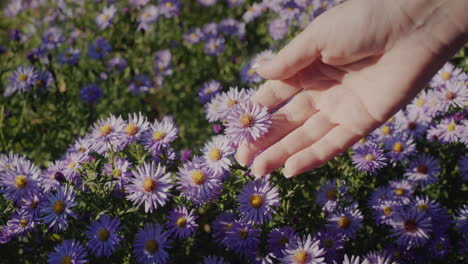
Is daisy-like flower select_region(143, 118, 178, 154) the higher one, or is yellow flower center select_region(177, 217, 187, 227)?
daisy-like flower select_region(143, 118, 178, 154)

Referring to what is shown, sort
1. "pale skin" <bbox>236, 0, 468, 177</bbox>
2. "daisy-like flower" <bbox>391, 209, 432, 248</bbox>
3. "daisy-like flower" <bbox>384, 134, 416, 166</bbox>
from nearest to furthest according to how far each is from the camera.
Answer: "pale skin" <bbox>236, 0, 468, 177</bbox>
"daisy-like flower" <bbox>391, 209, 432, 248</bbox>
"daisy-like flower" <bbox>384, 134, 416, 166</bbox>

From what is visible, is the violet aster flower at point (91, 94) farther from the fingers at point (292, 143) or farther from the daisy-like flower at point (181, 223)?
the fingers at point (292, 143)

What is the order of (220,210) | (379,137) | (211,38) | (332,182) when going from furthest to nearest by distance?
(211,38)
(379,137)
(332,182)
(220,210)

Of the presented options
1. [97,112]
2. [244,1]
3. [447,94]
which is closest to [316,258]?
[447,94]

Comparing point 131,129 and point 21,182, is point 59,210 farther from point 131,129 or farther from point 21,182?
point 131,129

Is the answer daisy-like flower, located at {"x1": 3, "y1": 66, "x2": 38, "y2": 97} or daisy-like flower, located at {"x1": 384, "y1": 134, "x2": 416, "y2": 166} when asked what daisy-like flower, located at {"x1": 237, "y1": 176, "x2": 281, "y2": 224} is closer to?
daisy-like flower, located at {"x1": 384, "y1": 134, "x2": 416, "y2": 166}

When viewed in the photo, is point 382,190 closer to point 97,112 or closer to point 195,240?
point 195,240

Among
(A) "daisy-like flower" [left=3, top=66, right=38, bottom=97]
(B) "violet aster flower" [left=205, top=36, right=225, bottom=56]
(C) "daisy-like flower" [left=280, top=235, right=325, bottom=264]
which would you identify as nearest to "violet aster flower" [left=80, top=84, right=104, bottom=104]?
(A) "daisy-like flower" [left=3, top=66, right=38, bottom=97]
